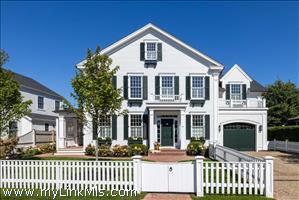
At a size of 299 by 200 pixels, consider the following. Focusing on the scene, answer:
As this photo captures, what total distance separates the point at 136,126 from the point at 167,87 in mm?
4057

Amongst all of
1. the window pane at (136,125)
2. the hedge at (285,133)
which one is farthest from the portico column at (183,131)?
the hedge at (285,133)

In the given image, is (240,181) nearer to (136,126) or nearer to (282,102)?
(136,126)

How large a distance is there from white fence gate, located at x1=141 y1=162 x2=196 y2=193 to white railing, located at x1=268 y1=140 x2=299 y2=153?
17783mm

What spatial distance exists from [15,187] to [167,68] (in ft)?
51.1

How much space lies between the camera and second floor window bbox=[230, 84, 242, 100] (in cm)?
2686

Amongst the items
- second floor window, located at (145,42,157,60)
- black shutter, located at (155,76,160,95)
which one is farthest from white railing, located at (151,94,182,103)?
second floor window, located at (145,42,157,60)

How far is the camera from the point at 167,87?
2277 centimetres

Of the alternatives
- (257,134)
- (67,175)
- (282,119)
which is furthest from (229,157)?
(282,119)

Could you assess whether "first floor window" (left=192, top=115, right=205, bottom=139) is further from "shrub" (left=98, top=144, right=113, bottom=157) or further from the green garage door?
"shrub" (left=98, top=144, right=113, bottom=157)

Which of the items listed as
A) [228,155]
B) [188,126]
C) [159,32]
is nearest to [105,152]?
[188,126]

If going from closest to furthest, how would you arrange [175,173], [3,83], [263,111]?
[175,173] < [3,83] < [263,111]

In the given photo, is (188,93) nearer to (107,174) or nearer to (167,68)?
(167,68)

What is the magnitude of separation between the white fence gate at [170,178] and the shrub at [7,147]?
13.0 metres

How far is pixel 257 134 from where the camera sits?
82.3 ft
